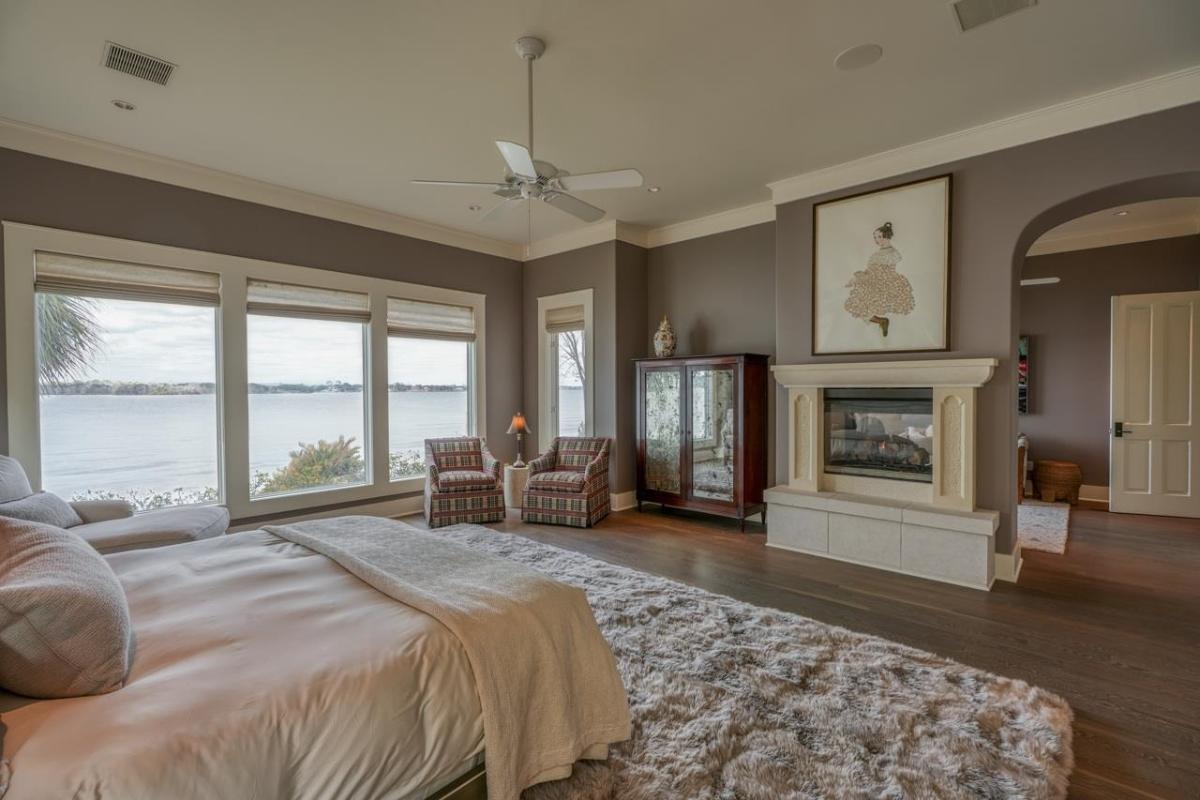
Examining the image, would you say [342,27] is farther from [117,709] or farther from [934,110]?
[934,110]

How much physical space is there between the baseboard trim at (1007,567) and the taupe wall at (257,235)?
16.0 feet

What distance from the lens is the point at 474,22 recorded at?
2.60 metres

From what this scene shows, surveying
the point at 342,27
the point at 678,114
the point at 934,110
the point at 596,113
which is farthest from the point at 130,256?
the point at 934,110

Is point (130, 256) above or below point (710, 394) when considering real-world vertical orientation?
above

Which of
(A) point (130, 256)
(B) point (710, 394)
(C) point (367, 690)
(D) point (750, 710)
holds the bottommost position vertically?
(D) point (750, 710)

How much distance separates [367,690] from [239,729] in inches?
10.4

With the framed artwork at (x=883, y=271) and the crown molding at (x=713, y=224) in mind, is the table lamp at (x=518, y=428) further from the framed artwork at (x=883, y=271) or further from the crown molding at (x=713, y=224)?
the framed artwork at (x=883, y=271)

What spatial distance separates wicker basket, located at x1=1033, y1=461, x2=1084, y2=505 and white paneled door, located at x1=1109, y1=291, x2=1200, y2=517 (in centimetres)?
31

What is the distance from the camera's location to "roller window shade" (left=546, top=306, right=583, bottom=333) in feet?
20.3

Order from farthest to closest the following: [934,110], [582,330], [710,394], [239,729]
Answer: [582,330], [710,394], [934,110], [239,729]

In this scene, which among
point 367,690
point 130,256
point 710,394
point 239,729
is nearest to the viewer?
point 239,729

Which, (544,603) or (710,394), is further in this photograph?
(710,394)

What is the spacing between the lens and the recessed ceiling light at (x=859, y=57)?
281cm

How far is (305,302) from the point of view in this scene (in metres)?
4.95
